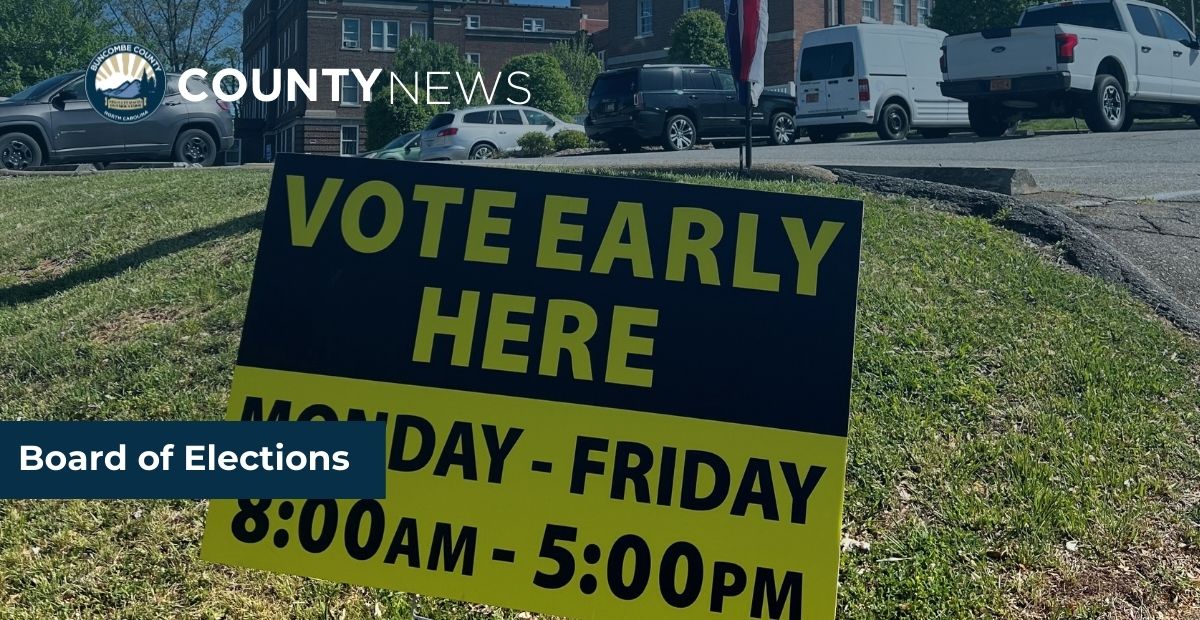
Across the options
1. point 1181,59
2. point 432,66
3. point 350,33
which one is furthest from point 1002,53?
point 350,33

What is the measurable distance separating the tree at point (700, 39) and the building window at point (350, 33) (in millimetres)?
20031

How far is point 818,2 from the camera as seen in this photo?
46.4 meters

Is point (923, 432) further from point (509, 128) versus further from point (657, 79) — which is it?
point (509, 128)

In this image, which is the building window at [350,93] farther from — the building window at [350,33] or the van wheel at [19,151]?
the van wheel at [19,151]

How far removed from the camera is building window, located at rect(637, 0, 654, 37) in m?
51.3

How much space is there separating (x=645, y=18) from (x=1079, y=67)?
3662 centimetres

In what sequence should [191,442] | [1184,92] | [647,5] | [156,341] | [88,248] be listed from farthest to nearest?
1. [647,5]
2. [1184,92]
3. [88,248]
4. [156,341]
5. [191,442]

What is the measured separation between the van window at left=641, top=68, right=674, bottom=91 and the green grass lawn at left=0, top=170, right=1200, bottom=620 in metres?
14.3

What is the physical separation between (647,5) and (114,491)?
50.3 metres

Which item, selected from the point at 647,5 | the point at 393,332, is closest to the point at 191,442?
the point at 393,332

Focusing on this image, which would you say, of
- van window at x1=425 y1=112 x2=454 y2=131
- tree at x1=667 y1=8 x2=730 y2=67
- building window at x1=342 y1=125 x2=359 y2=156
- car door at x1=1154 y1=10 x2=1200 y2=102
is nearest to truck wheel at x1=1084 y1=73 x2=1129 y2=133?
car door at x1=1154 y1=10 x2=1200 y2=102

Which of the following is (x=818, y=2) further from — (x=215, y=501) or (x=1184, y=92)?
(x=215, y=501)

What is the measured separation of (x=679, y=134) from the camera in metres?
22.1

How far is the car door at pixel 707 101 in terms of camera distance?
72.9 ft
